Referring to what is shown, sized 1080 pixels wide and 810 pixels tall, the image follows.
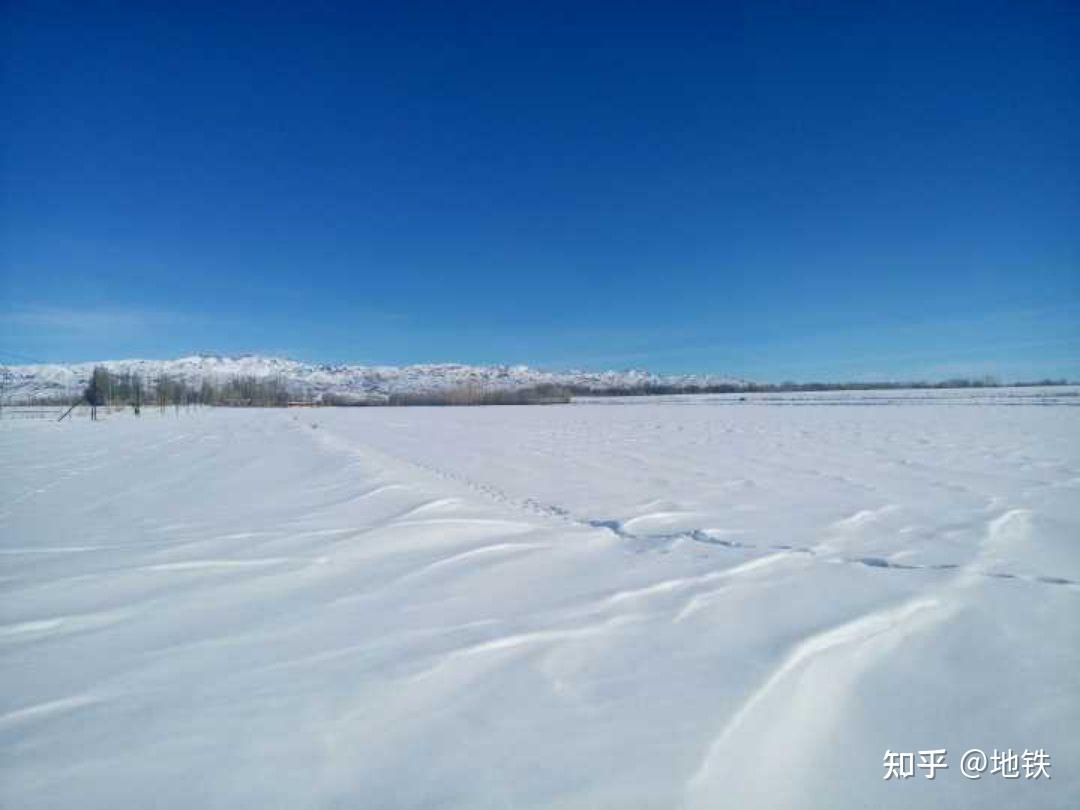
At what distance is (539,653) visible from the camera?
2330mm

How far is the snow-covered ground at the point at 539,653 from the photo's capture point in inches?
63.8

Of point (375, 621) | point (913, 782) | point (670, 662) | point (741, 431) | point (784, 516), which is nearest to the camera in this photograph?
point (913, 782)

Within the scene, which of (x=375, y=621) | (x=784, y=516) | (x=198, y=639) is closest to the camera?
(x=198, y=639)

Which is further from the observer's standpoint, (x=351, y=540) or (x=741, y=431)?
(x=741, y=431)

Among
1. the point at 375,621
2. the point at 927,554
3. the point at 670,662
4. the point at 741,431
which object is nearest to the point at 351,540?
the point at 375,621

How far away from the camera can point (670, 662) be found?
2.26 meters

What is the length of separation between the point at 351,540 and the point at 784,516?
11.8 ft

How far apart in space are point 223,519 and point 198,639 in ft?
9.39

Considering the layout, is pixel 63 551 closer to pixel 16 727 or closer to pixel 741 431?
pixel 16 727

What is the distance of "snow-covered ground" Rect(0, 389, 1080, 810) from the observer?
162 cm

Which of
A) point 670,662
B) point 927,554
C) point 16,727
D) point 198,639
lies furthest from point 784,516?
point 16,727

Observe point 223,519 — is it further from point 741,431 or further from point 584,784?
point 741,431

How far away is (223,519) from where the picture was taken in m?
5.09

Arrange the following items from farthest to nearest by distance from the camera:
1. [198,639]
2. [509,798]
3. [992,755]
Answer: [198,639]
[992,755]
[509,798]
